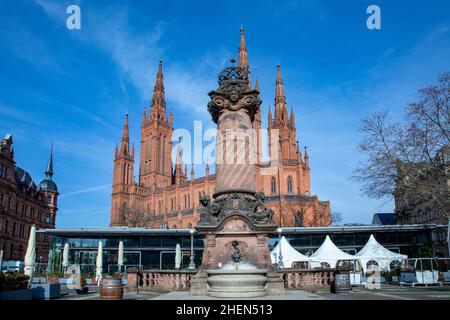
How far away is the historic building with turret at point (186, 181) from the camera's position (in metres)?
70.9

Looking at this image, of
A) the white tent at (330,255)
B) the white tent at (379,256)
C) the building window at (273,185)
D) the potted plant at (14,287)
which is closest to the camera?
the potted plant at (14,287)

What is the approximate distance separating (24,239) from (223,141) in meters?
55.8

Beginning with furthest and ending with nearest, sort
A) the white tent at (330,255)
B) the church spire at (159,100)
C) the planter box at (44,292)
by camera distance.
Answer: the church spire at (159,100) < the white tent at (330,255) < the planter box at (44,292)

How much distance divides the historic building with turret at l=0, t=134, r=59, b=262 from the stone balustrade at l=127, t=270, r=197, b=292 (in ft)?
140

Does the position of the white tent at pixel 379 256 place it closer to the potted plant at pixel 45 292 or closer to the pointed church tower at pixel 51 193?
the potted plant at pixel 45 292

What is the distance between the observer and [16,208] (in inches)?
2298

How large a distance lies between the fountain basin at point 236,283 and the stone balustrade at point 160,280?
4.84 meters

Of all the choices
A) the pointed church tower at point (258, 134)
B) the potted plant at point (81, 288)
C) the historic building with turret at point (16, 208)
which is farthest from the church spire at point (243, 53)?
the potted plant at point (81, 288)

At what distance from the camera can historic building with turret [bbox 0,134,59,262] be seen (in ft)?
174

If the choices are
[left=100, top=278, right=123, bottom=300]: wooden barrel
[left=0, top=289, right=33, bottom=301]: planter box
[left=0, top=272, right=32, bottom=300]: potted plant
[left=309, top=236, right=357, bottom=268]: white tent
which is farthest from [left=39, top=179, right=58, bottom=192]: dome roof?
[left=100, top=278, right=123, bottom=300]: wooden barrel

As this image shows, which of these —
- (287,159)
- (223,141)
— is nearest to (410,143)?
(223,141)

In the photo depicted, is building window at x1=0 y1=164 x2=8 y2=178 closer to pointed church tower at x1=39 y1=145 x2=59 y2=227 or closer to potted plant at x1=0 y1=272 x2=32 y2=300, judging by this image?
pointed church tower at x1=39 y1=145 x2=59 y2=227

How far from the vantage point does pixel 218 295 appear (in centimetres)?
1085
